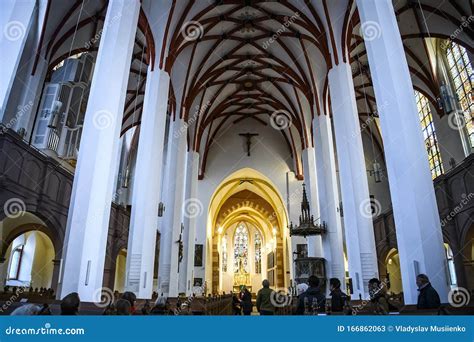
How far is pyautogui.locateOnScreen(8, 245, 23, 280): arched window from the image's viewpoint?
45.2ft

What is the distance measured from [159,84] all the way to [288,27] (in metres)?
7.32

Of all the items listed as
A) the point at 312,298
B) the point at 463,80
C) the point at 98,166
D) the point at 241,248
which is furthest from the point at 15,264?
the point at 241,248

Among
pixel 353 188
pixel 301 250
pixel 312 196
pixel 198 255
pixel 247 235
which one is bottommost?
pixel 198 255

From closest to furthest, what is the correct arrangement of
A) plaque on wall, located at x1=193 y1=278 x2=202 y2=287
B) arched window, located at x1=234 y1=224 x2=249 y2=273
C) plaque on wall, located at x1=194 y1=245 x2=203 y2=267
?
1. plaque on wall, located at x1=193 y1=278 x2=202 y2=287
2. plaque on wall, located at x1=194 y1=245 x2=203 y2=267
3. arched window, located at x1=234 y1=224 x2=249 y2=273

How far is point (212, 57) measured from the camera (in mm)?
17469

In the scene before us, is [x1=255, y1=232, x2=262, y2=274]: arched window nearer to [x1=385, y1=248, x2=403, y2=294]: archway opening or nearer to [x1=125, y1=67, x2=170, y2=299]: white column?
[x1=385, y1=248, x2=403, y2=294]: archway opening

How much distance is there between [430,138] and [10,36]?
50.7ft

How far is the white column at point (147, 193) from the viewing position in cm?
938

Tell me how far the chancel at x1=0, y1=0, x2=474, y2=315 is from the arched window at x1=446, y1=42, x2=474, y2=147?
0.25ft

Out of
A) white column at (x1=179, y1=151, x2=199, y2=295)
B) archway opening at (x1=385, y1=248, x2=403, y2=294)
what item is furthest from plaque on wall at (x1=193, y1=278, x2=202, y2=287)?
archway opening at (x1=385, y1=248, x2=403, y2=294)

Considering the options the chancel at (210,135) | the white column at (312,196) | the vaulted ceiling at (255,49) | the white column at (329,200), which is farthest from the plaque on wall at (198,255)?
the white column at (329,200)

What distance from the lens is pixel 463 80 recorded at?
12391mm

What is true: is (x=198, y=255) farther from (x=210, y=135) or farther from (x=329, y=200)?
(x=329, y=200)
